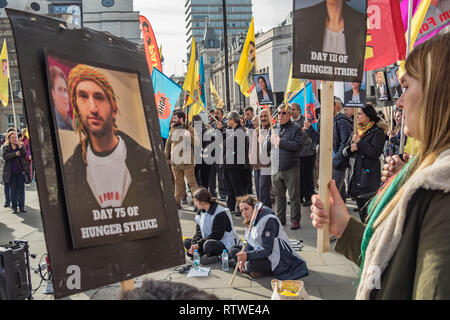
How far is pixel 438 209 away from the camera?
103 centimetres

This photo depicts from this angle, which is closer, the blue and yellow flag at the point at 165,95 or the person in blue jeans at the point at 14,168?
the blue and yellow flag at the point at 165,95

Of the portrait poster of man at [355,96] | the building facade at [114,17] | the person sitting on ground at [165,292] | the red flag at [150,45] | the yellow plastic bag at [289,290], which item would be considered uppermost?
the building facade at [114,17]

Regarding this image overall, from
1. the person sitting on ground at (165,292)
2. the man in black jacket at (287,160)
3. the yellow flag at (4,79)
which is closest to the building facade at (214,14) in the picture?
the yellow flag at (4,79)

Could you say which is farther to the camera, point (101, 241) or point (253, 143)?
point (253, 143)

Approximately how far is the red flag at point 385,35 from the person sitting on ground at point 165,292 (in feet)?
13.6

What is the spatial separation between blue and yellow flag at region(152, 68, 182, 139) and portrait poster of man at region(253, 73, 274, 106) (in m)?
2.13

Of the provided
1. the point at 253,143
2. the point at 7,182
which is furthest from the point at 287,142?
the point at 7,182

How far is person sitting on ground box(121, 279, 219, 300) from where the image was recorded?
0.98 metres

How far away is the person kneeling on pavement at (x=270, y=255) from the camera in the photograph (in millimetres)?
4559

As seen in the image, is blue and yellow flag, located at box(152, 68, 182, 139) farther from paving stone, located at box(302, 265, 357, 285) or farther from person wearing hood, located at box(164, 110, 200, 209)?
paving stone, located at box(302, 265, 357, 285)

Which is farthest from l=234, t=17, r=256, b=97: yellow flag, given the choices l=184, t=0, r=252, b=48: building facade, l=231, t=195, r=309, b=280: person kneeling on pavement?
l=184, t=0, r=252, b=48: building facade

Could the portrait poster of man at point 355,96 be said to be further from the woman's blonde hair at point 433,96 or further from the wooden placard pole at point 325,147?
the woman's blonde hair at point 433,96
